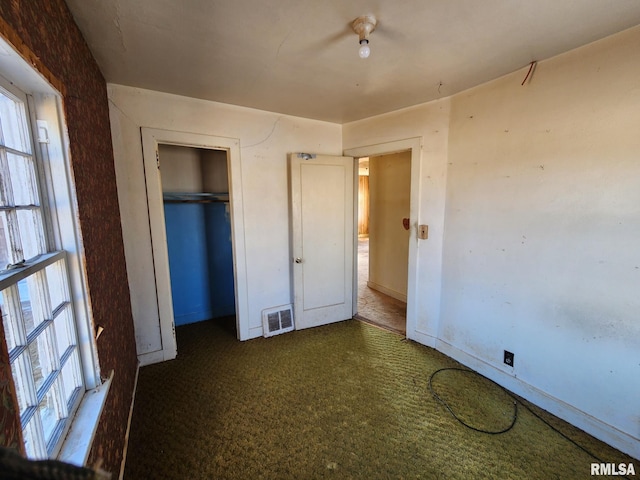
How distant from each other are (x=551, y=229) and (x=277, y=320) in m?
2.48

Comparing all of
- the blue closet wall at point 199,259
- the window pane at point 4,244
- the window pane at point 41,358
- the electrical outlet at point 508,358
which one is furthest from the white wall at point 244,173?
the electrical outlet at point 508,358

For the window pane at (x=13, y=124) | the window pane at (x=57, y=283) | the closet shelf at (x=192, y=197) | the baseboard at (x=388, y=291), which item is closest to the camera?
the window pane at (x=13, y=124)

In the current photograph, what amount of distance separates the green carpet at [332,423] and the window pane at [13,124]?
1.66 metres

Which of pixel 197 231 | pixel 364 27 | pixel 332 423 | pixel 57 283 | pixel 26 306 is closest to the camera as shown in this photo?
pixel 26 306

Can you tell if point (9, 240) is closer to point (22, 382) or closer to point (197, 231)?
point (22, 382)

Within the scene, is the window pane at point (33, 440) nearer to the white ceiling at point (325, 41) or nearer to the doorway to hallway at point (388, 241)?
the white ceiling at point (325, 41)

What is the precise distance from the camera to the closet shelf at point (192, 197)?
2.90 m

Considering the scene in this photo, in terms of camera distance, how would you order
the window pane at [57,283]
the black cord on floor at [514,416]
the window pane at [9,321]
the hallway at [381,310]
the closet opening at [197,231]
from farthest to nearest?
the hallway at [381,310], the closet opening at [197,231], the black cord on floor at [514,416], the window pane at [57,283], the window pane at [9,321]

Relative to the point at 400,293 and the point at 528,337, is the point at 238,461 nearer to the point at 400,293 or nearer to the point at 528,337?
the point at 528,337

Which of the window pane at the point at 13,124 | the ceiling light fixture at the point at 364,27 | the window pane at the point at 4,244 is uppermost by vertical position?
the ceiling light fixture at the point at 364,27

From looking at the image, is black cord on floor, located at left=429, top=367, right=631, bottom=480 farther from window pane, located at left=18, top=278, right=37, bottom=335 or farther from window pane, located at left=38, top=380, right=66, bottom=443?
Result: window pane, located at left=18, top=278, right=37, bottom=335

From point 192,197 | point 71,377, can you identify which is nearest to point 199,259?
point 192,197

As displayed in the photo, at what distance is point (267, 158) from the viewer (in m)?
2.79

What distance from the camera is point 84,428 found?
3.33ft
